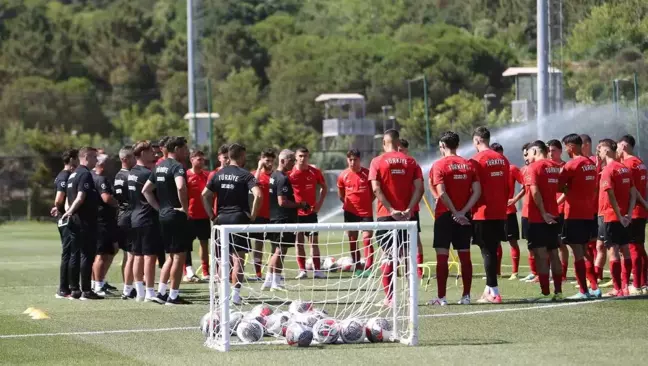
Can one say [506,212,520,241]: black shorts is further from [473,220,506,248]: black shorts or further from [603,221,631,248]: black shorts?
[473,220,506,248]: black shorts

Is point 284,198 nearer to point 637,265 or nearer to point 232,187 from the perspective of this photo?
point 232,187

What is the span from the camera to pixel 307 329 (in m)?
11.6

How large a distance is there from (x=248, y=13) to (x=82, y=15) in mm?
16702

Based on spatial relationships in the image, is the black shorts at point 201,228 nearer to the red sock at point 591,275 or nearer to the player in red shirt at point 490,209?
the player in red shirt at point 490,209

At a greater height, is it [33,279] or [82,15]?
[82,15]

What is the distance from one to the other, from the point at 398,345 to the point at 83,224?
6605 millimetres

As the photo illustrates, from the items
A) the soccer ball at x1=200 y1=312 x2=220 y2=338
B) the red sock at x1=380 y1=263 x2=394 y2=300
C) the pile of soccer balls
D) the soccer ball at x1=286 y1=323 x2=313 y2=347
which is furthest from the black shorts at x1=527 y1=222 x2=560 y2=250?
the soccer ball at x1=200 y1=312 x2=220 y2=338

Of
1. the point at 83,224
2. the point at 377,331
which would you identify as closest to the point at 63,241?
the point at 83,224

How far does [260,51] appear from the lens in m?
102

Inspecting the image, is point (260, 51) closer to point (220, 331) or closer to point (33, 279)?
point (33, 279)

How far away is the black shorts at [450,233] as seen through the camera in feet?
49.0

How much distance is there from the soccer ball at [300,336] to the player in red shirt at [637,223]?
231 inches

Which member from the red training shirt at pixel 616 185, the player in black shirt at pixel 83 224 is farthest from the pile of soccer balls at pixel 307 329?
the player in black shirt at pixel 83 224

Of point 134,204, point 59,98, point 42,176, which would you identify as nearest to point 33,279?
point 134,204
